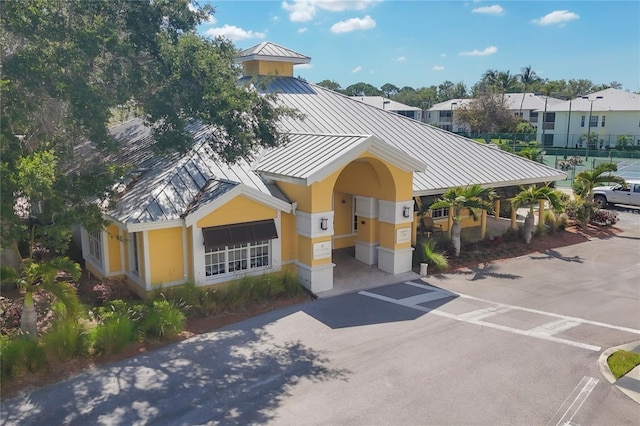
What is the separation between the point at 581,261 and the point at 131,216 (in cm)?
1555

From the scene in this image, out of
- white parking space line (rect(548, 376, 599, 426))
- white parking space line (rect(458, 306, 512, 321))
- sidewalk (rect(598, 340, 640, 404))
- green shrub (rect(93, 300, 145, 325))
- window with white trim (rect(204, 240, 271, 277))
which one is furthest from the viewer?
window with white trim (rect(204, 240, 271, 277))

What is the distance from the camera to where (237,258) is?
15172mm

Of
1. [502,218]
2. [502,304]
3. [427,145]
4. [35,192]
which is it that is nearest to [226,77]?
[35,192]

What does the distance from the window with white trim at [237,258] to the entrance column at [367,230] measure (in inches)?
152

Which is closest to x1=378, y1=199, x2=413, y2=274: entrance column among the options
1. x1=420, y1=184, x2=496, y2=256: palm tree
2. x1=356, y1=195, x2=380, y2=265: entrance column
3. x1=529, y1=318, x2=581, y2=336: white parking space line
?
x1=356, y1=195, x2=380, y2=265: entrance column

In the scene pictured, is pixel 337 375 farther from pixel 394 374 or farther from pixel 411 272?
pixel 411 272

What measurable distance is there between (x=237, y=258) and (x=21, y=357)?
244 inches

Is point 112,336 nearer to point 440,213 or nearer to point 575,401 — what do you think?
point 575,401

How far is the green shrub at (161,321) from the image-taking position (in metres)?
11.9

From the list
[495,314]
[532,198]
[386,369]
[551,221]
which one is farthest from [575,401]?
[551,221]

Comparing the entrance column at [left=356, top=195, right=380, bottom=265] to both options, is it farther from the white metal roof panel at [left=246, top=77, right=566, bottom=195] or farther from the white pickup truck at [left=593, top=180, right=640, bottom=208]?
the white pickup truck at [left=593, top=180, right=640, bottom=208]

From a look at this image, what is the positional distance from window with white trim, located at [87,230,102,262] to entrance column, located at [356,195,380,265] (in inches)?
326

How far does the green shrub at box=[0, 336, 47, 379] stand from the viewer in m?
10.0

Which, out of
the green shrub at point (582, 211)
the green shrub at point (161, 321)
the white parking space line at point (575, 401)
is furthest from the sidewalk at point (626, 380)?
the green shrub at point (582, 211)
